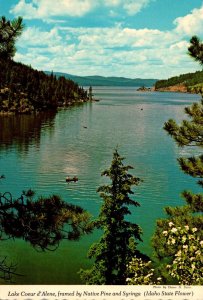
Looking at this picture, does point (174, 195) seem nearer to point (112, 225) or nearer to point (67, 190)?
point (67, 190)

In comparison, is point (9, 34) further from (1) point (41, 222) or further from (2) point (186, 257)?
(2) point (186, 257)

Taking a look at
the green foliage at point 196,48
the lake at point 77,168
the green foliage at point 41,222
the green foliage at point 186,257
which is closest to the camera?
the green foliage at point 186,257

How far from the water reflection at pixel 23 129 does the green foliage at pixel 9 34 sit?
51.4 m

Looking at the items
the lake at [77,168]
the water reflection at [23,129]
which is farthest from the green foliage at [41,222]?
the water reflection at [23,129]

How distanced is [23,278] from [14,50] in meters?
18.3

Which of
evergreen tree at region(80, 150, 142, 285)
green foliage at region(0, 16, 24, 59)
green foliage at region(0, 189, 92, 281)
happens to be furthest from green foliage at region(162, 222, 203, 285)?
evergreen tree at region(80, 150, 142, 285)

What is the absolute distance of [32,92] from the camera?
113 m

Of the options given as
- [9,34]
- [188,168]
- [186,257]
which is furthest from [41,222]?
[188,168]

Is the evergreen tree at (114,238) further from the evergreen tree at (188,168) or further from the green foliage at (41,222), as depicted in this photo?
the green foliage at (41,222)

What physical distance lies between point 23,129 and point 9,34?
7255 cm

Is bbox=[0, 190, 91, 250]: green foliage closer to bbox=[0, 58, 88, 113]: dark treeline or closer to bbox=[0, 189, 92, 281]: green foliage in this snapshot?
bbox=[0, 189, 92, 281]: green foliage

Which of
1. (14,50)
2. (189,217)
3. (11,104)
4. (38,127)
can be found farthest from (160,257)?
(11,104)

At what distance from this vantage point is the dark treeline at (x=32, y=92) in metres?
102

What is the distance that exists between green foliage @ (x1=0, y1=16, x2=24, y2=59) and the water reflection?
51.4 m
